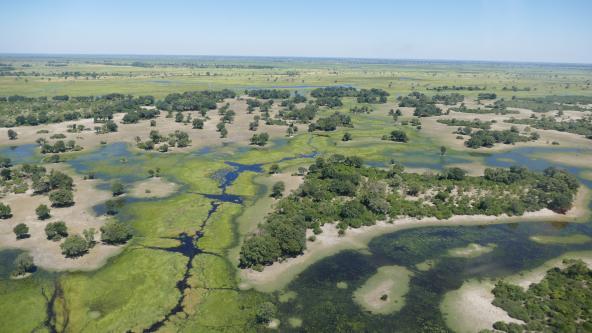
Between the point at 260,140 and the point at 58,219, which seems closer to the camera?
the point at 58,219

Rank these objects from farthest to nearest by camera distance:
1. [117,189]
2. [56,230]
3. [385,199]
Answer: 1. [117,189]
2. [385,199]
3. [56,230]

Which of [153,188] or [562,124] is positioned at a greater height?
[562,124]

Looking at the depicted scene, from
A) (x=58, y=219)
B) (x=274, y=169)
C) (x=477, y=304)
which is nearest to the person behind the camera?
(x=477, y=304)

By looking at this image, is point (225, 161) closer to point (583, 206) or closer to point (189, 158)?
point (189, 158)

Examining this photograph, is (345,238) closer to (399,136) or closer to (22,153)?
(399,136)

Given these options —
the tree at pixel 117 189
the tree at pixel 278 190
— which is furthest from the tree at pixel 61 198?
the tree at pixel 278 190

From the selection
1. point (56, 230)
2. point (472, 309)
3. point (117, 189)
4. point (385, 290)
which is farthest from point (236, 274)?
point (117, 189)

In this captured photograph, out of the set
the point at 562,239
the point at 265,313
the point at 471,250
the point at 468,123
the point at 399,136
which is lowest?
the point at 471,250

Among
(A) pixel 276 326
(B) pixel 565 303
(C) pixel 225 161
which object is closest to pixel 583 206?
(B) pixel 565 303
